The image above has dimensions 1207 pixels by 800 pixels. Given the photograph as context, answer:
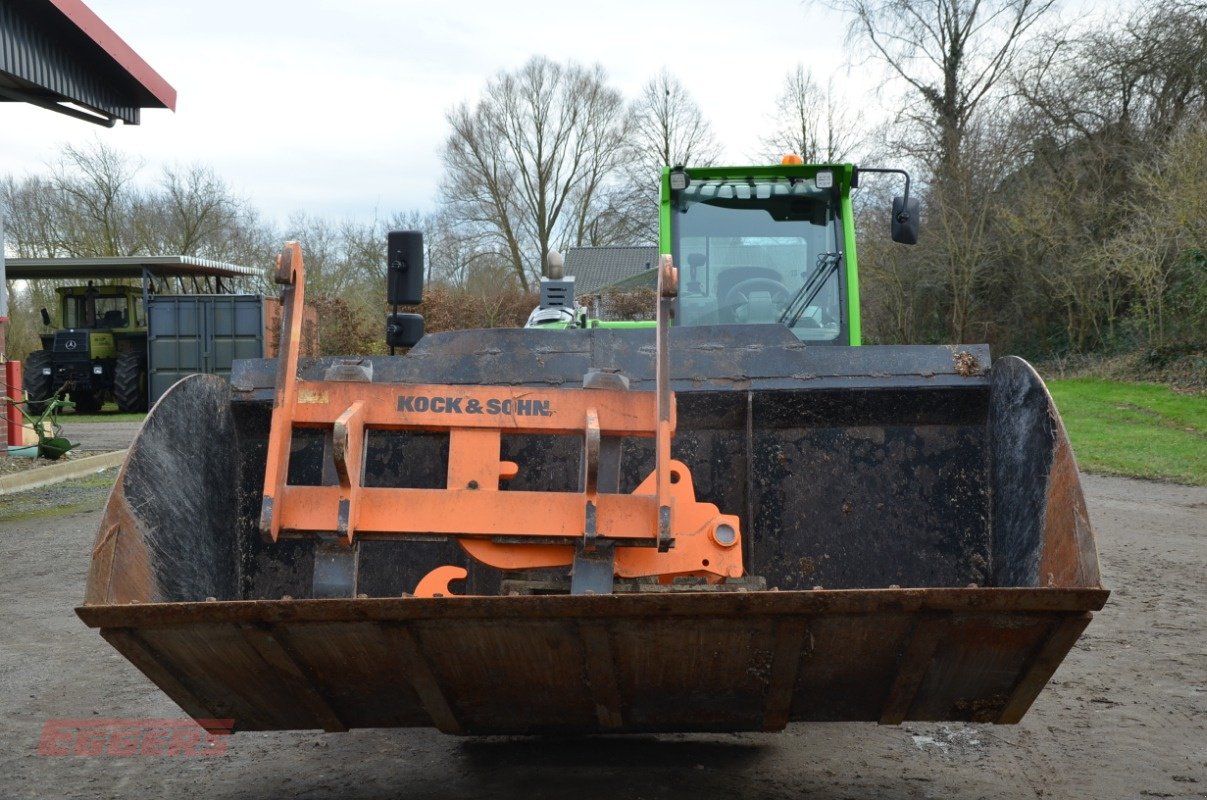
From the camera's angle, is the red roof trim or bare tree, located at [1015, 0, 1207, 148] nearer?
the red roof trim

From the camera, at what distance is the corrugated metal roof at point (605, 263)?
140 feet

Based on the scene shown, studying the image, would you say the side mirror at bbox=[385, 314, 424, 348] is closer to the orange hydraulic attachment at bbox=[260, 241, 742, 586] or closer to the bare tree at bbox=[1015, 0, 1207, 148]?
the orange hydraulic attachment at bbox=[260, 241, 742, 586]

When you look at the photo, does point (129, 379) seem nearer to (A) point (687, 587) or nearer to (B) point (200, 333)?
(B) point (200, 333)

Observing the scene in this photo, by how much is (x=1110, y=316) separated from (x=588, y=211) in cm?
2124

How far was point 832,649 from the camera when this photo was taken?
108 inches

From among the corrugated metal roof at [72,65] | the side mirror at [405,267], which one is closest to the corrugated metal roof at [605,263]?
the corrugated metal roof at [72,65]

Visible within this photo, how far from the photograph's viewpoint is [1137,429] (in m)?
15.3

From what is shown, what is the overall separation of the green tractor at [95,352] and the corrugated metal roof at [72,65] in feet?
42.1

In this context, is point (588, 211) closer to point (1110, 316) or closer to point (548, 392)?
point (1110, 316)

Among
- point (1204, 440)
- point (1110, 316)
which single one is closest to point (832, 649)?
point (1204, 440)

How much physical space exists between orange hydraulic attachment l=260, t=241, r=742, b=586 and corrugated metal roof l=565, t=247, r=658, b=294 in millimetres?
38932

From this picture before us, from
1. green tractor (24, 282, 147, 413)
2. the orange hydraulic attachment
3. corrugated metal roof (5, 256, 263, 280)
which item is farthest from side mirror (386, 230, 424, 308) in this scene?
corrugated metal roof (5, 256, 263, 280)

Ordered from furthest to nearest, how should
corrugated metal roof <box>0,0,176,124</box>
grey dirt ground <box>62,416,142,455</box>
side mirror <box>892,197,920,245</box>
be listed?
grey dirt ground <box>62,416,142,455</box>
corrugated metal roof <box>0,0,176,124</box>
side mirror <box>892,197,920,245</box>

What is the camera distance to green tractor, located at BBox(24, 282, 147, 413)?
24859 mm
